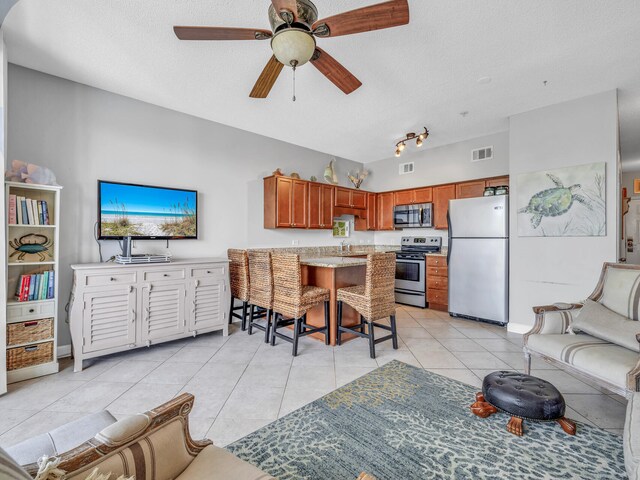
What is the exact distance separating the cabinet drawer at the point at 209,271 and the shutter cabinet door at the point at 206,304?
6cm

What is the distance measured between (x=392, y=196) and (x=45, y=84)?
17.6ft

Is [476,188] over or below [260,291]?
over

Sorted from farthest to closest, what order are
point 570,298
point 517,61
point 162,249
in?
point 162,249 < point 570,298 < point 517,61

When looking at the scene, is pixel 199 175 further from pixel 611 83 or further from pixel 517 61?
pixel 611 83

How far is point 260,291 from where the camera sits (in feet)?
12.1

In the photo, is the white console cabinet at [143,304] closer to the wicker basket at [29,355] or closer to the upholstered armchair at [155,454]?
the wicker basket at [29,355]

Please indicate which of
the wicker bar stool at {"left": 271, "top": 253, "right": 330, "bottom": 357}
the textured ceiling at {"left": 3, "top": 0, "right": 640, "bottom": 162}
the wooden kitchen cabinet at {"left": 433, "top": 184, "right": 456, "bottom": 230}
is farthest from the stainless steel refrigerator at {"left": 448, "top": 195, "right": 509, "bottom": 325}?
the wicker bar stool at {"left": 271, "top": 253, "right": 330, "bottom": 357}

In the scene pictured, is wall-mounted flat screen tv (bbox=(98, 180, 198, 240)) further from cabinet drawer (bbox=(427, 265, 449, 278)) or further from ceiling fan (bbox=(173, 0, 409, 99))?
cabinet drawer (bbox=(427, 265, 449, 278))

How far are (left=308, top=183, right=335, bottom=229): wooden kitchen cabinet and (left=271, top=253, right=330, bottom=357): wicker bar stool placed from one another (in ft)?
6.42

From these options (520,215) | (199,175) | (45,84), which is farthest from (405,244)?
(45,84)

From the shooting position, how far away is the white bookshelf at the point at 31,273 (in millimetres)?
2551

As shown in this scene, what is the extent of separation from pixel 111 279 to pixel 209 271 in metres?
1.00

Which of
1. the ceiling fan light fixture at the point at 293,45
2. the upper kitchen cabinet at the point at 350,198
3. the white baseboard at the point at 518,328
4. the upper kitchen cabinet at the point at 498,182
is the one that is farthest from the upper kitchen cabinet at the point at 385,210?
the ceiling fan light fixture at the point at 293,45

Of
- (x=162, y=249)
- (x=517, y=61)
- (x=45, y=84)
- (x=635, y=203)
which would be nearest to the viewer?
(x=517, y=61)
